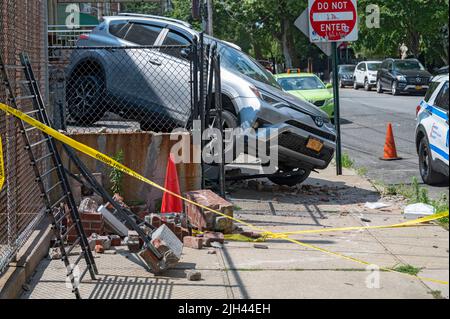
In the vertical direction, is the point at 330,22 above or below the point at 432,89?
above

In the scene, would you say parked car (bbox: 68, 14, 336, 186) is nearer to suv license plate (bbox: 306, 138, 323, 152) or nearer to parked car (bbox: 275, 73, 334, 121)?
suv license plate (bbox: 306, 138, 323, 152)

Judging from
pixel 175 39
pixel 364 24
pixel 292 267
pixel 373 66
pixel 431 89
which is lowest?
pixel 292 267

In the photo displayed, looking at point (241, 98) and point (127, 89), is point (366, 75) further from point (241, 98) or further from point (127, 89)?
point (241, 98)

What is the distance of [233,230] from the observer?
8023mm

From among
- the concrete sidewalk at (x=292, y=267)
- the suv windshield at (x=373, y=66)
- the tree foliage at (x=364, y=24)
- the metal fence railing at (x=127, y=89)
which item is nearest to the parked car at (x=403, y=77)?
the suv windshield at (x=373, y=66)

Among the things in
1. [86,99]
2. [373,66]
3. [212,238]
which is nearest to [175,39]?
[86,99]

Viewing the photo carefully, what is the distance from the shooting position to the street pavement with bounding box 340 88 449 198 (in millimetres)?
12951

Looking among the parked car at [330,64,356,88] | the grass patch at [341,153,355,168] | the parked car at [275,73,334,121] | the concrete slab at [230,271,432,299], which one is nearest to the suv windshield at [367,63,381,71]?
the parked car at [330,64,356,88]

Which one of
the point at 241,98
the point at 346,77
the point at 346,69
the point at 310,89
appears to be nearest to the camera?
the point at 241,98

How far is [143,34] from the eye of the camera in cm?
1182

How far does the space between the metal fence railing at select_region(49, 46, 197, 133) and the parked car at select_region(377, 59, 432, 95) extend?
25093mm

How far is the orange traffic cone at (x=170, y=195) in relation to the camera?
825cm

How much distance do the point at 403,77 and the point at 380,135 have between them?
16667mm

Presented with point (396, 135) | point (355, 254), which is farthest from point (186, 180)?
point (396, 135)
